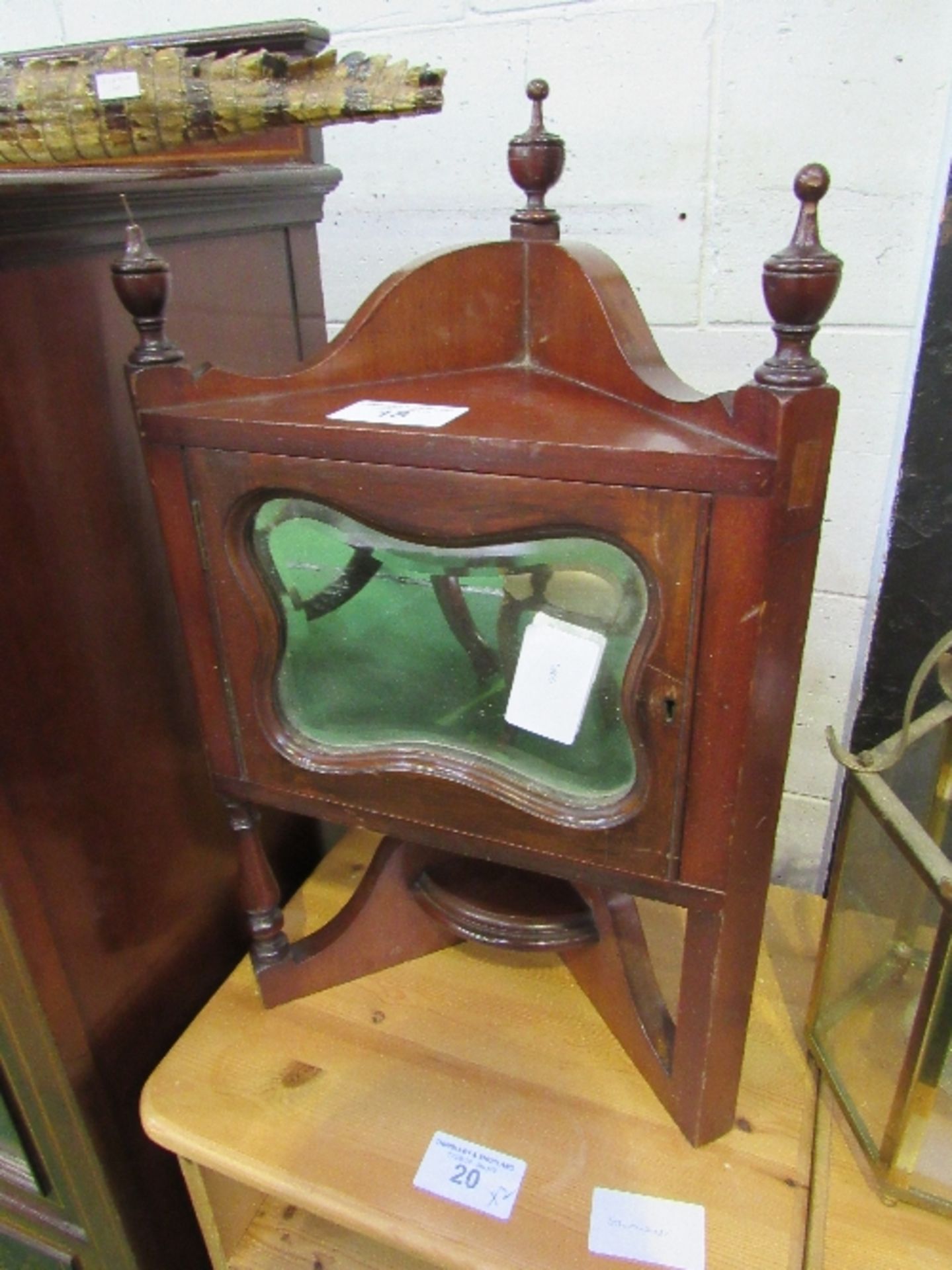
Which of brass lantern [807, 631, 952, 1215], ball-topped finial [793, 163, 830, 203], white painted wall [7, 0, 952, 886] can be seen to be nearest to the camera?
ball-topped finial [793, 163, 830, 203]

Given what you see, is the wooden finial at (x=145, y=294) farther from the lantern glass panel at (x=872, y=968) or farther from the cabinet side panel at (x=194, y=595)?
the lantern glass panel at (x=872, y=968)

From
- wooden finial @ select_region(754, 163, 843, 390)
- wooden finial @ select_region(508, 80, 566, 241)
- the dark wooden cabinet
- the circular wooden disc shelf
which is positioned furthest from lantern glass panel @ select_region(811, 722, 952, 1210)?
the dark wooden cabinet

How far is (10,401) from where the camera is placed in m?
0.67

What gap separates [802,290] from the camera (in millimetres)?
476

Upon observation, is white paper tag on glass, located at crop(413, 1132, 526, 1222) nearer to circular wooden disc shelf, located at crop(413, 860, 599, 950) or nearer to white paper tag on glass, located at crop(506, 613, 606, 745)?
circular wooden disc shelf, located at crop(413, 860, 599, 950)

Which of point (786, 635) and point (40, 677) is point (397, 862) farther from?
point (786, 635)

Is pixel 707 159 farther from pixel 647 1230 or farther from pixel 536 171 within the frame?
pixel 647 1230

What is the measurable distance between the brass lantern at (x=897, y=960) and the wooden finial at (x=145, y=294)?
59 centimetres

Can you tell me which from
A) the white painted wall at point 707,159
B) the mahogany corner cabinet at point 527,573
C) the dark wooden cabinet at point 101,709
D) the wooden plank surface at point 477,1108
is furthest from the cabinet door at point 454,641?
the white painted wall at point 707,159

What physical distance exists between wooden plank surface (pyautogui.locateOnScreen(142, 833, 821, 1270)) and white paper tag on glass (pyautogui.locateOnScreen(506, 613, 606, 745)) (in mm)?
383

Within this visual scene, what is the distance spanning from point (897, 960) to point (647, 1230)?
30 cm

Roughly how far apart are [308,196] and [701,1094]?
0.88m

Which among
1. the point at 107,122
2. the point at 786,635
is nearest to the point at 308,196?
the point at 107,122

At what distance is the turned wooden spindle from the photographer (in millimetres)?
861
